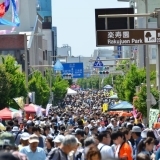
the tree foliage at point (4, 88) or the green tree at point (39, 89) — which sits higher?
the tree foliage at point (4, 88)

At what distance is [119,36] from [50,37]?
549 feet

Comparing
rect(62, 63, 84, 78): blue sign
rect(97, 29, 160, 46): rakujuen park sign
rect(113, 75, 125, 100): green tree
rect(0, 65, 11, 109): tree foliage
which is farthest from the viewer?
rect(62, 63, 84, 78): blue sign

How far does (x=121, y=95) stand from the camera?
198 feet

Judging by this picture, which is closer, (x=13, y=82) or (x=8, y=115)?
(x=8, y=115)

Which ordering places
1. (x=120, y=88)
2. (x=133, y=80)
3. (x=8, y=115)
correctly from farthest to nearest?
1. (x=120, y=88)
2. (x=133, y=80)
3. (x=8, y=115)

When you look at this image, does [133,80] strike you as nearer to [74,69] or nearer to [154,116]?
[74,69]

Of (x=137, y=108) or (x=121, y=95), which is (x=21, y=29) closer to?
(x=121, y=95)

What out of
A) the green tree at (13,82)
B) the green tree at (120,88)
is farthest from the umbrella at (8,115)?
the green tree at (120,88)

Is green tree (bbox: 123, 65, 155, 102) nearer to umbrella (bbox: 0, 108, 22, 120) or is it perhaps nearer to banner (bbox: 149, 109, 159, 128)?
umbrella (bbox: 0, 108, 22, 120)

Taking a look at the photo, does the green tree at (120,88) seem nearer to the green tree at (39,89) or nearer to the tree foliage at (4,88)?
the green tree at (39,89)

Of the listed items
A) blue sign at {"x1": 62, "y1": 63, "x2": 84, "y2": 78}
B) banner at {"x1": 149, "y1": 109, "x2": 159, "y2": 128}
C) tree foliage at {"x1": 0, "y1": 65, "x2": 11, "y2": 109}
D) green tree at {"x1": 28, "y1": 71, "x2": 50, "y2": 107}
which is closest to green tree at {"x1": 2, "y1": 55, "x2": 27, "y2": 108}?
tree foliage at {"x1": 0, "y1": 65, "x2": 11, "y2": 109}

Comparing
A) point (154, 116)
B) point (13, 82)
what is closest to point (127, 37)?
point (154, 116)

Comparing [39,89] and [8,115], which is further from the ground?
[8,115]

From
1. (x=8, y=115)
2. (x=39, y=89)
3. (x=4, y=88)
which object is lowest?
(x=39, y=89)
